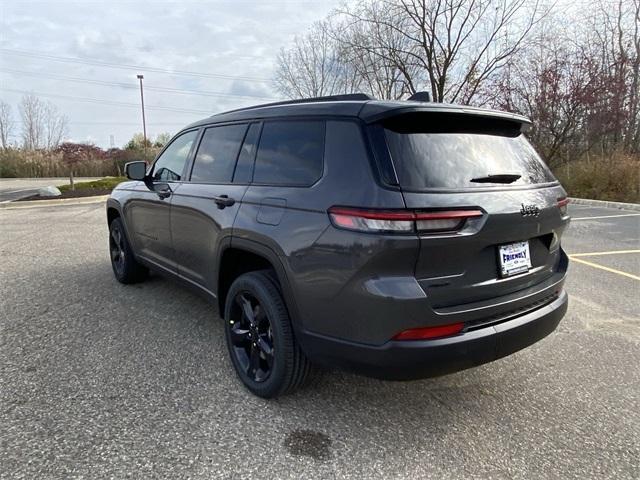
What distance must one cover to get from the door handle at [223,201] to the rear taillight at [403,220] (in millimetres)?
1055

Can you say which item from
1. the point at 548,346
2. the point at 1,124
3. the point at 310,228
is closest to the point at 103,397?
the point at 310,228

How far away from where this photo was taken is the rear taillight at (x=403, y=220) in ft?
6.34

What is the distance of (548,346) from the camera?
11.1 ft

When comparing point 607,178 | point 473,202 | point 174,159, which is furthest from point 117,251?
point 607,178

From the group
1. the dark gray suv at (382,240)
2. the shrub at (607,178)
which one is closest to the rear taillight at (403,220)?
the dark gray suv at (382,240)

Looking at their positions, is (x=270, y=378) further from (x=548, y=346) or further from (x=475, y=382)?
(x=548, y=346)

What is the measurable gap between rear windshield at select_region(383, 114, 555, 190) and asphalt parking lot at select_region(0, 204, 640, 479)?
1336mm

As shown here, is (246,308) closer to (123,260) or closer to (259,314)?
(259,314)

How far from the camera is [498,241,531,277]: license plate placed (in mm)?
2223

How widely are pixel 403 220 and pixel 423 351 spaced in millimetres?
618

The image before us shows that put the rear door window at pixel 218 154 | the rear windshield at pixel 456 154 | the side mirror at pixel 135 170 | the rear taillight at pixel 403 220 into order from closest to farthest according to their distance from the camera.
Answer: the rear taillight at pixel 403 220 < the rear windshield at pixel 456 154 < the rear door window at pixel 218 154 < the side mirror at pixel 135 170

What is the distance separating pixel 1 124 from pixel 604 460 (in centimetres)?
4720

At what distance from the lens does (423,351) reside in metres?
2.00

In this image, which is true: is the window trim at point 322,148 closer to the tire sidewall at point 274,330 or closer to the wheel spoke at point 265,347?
the tire sidewall at point 274,330
